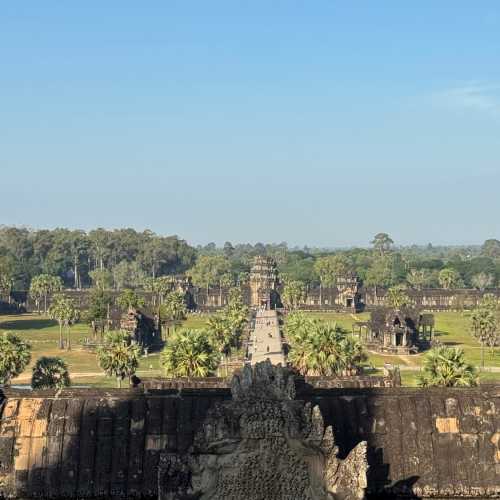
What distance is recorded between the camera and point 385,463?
2719 cm

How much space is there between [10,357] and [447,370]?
1373 inches

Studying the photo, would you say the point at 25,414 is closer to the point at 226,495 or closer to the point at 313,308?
the point at 226,495

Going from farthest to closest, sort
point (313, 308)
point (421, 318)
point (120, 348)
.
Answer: point (313, 308)
point (421, 318)
point (120, 348)

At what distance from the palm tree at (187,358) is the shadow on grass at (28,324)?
94.4 metres

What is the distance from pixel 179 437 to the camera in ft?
91.2

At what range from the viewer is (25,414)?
1116 inches

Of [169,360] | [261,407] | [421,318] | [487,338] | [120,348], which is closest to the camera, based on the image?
[261,407]

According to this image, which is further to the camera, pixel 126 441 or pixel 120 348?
pixel 120 348

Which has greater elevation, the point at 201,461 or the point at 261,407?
the point at 261,407

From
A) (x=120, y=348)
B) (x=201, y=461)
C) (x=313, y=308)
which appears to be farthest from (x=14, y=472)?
(x=313, y=308)

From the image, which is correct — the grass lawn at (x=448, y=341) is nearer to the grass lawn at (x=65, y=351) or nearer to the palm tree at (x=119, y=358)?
the palm tree at (x=119, y=358)

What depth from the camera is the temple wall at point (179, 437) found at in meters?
26.8

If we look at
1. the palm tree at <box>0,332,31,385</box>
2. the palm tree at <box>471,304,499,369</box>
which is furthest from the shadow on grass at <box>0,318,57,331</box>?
the palm tree at <box>0,332,31,385</box>

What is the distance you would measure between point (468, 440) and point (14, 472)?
1489cm
